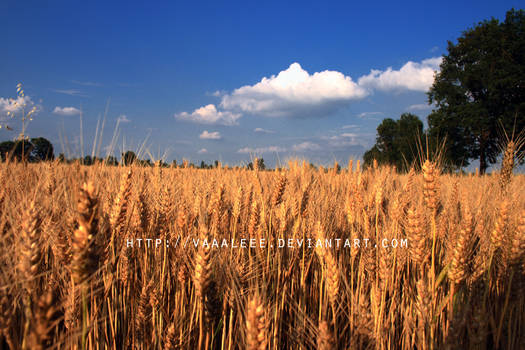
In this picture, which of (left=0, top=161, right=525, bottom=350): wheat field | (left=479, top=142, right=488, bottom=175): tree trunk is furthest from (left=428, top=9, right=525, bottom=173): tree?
(left=0, top=161, right=525, bottom=350): wheat field

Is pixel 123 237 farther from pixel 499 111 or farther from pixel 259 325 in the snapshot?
pixel 499 111

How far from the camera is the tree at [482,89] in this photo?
19.9 metres

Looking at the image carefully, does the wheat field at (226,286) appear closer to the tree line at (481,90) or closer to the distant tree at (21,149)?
the distant tree at (21,149)

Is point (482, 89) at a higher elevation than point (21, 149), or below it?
higher

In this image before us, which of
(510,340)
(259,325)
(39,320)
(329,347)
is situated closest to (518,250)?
(510,340)

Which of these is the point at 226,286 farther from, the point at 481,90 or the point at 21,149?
the point at 481,90

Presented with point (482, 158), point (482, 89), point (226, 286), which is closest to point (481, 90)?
point (482, 89)

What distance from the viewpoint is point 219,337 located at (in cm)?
167

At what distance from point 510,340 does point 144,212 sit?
2137mm

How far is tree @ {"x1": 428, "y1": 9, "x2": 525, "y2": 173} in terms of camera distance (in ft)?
65.4

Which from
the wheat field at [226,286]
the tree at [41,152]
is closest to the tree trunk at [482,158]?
the wheat field at [226,286]

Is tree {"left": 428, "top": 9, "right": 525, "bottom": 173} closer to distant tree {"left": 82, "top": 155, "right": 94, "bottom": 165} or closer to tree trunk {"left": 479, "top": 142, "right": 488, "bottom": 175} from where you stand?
tree trunk {"left": 479, "top": 142, "right": 488, "bottom": 175}

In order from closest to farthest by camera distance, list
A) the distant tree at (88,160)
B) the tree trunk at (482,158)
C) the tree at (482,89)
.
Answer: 1. the distant tree at (88,160)
2. the tree at (482,89)
3. the tree trunk at (482,158)

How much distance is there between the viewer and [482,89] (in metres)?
22.3
